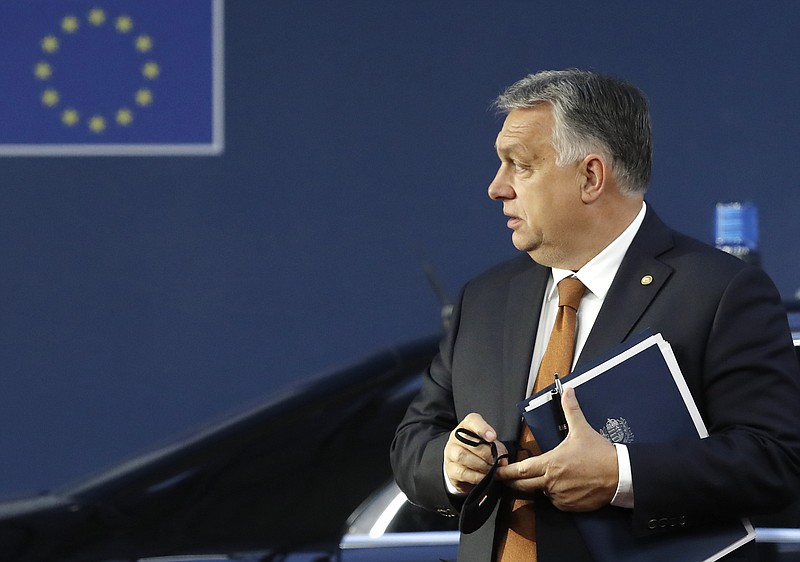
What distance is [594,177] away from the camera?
1.75 metres

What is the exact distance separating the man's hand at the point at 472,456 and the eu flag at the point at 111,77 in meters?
3.63

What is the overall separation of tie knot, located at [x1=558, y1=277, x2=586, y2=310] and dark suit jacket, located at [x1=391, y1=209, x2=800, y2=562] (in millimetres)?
55

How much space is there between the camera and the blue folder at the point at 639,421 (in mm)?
1600

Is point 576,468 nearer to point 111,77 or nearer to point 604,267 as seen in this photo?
point 604,267

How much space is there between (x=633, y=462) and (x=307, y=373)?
3.55m

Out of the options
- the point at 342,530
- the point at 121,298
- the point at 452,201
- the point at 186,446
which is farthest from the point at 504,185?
the point at 121,298

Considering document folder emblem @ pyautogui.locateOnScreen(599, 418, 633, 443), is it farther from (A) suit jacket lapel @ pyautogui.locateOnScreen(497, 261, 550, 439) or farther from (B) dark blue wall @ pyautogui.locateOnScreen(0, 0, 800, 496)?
(B) dark blue wall @ pyautogui.locateOnScreen(0, 0, 800, 496)

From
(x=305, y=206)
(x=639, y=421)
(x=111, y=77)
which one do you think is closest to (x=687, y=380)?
(x=639, y=421)

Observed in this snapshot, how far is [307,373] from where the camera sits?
5.05 meters

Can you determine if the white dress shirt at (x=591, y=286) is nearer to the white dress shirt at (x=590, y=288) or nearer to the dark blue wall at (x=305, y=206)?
the white dress shirt at (x=590, y=288)

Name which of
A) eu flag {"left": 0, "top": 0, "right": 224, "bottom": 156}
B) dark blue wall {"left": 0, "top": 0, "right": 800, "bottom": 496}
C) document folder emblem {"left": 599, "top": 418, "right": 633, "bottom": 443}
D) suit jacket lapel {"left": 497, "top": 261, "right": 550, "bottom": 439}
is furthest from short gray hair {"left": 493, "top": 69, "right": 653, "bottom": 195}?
eu flag {"left": 0, "top": 0, "right": 224, "bottom": 156}

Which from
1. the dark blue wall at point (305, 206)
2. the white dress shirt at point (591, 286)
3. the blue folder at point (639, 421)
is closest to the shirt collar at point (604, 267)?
the white dress shirt at point (591, 286)

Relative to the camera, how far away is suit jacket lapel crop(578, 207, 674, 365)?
1.68m

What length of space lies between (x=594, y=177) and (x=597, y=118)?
9 centimetres
